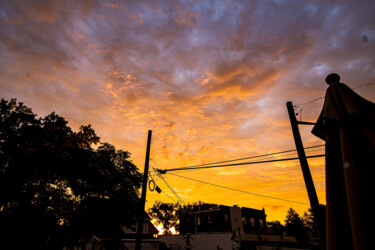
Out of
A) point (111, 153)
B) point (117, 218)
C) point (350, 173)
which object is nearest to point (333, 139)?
point (350, 173)

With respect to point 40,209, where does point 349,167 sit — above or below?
above

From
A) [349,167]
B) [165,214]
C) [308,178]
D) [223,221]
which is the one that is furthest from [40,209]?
[165,214]

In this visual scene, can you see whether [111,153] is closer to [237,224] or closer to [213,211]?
[213,211]

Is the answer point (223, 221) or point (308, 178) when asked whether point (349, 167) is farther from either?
point (223, 221)

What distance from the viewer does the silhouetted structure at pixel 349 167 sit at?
1.92 meters

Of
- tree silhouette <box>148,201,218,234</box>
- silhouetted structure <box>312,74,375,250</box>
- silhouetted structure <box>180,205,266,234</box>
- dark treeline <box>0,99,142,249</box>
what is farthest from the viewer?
tree silhouette <box>148,201,218,234</box>

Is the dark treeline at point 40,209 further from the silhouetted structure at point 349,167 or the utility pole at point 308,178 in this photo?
the silhouetted structure at point 349,167

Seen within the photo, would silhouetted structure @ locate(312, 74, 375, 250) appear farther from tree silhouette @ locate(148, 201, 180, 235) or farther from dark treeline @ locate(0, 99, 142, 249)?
tree silhouette @ locate(148, 201, 180, 235)

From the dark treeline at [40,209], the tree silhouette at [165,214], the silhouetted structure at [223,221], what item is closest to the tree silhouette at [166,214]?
the tree silhouette at [165,214]

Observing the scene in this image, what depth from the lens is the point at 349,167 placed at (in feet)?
6.79

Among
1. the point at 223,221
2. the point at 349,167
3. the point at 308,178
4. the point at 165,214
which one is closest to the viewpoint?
the point at 349,167

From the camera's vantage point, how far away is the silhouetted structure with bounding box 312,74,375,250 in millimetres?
1917

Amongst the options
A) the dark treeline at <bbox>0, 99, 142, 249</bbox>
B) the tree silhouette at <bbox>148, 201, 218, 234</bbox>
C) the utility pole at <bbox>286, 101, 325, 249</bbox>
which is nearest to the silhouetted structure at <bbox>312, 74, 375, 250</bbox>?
the utility pole at <bbox>286, 101, 325, 249</bbox>

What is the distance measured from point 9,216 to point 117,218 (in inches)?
155
